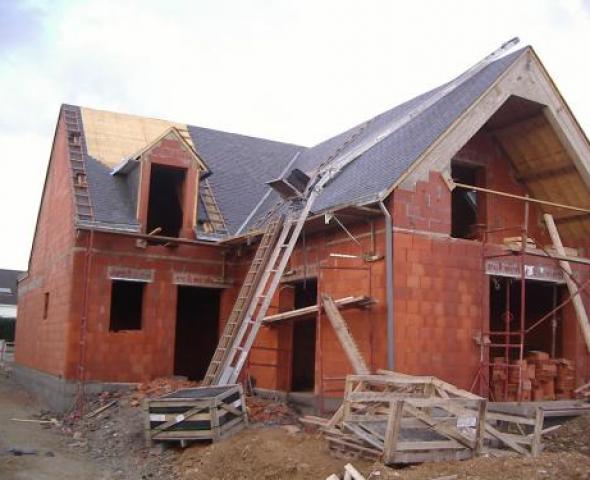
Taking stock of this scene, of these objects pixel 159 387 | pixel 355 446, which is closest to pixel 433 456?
pixel 355 446

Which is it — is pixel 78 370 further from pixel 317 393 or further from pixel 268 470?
pixel 268 470

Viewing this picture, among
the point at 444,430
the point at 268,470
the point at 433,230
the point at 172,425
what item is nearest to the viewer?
the point at 444,430

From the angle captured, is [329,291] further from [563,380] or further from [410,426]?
[563,380]

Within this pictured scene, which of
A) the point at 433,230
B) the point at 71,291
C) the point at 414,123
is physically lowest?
the point at 71,291

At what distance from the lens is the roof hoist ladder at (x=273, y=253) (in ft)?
42.0

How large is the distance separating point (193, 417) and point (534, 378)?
261 inches

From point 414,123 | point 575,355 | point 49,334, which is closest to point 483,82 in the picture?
point 414,123

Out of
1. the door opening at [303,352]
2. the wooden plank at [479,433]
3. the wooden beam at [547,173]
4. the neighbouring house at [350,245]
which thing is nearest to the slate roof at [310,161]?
the neighbouring house at [350,245]

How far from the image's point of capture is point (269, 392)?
15.1 meters

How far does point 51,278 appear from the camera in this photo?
18719 millimetres

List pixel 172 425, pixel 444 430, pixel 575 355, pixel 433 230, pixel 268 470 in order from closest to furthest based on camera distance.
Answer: pixel 444 430 < pixel 268 470 < pixel 172 425 < pixel 433 230 < pixel 575 355

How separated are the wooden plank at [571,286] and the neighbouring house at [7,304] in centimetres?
3213

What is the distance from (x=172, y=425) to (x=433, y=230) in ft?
18.8

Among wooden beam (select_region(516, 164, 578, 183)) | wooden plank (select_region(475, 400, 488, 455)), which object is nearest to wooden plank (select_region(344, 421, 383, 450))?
wooden plank (select_region(475, 400, 488, 455))
